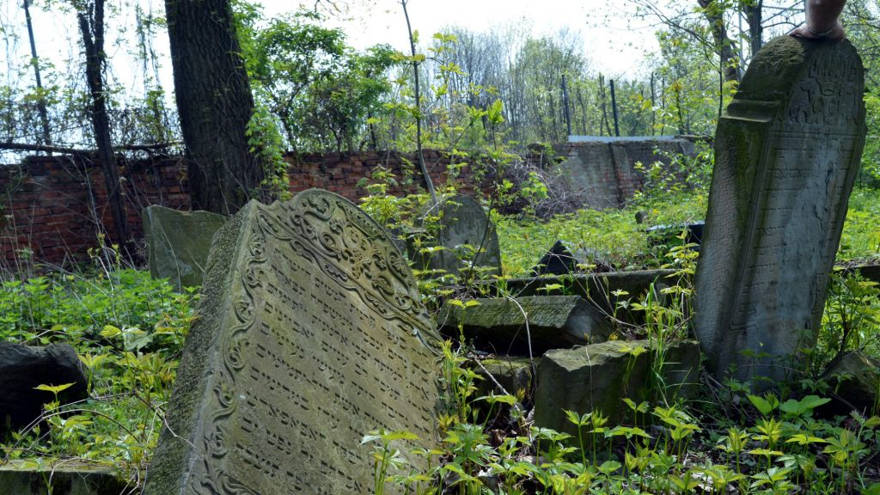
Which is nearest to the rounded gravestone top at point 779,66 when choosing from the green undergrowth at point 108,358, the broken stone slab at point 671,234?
the broken stone slab at point 671,234

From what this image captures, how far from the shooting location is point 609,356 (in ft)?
9.50

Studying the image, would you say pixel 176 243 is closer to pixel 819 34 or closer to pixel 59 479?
pixel 59 479

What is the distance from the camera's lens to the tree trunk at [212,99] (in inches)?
294

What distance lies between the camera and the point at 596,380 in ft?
9.28

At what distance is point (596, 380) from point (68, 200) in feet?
29.5

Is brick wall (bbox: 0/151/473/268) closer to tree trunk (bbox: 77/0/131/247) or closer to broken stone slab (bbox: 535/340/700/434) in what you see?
tree trunk (bbox: 77/0/131/247)

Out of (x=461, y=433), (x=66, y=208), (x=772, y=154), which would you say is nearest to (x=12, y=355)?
(x=461, y=433)

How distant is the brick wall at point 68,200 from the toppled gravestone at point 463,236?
10.5ft

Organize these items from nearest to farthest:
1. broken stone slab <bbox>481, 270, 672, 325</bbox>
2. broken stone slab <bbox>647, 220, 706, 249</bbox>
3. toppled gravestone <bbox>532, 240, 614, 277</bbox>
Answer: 1. broken stone slab <bbox>481, 270, 672, 325</bbox>
2. toppled gravestone <bbox>532, 240, 614, 277</bbox>
3. broken stone slab <bbox>647, 220, 706, 249</bbox>

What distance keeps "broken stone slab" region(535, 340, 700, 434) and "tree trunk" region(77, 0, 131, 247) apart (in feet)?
26.9

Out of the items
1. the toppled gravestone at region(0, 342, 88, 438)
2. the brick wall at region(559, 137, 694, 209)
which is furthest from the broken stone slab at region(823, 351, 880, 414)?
the brick wall at region(559, 137, 694, 209)

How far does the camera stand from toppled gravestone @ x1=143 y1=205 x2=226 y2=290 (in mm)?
5930

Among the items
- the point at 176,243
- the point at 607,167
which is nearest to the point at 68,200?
the point at 176,243

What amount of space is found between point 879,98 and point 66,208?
13.1m
